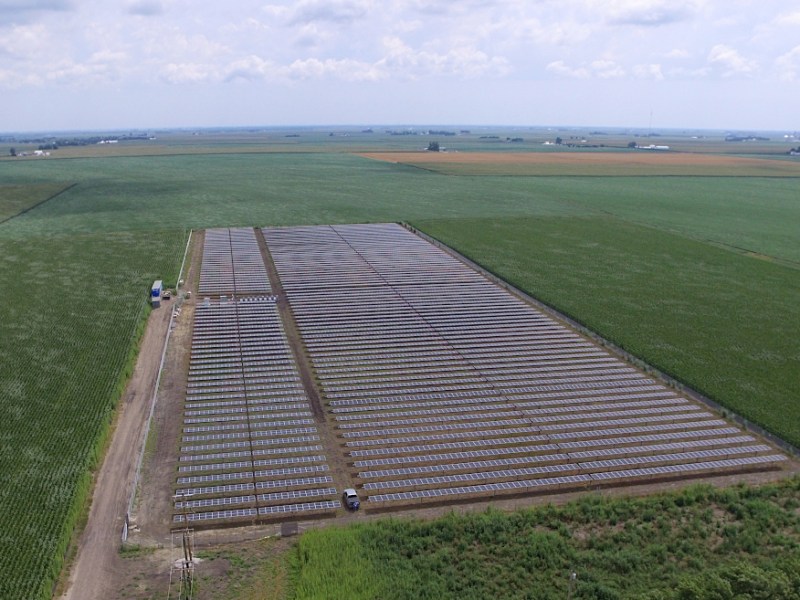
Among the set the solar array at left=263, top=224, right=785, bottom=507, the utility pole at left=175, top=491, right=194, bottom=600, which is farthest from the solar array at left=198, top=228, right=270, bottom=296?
the utility pole at left=175, top=491, right=194, bottom=600

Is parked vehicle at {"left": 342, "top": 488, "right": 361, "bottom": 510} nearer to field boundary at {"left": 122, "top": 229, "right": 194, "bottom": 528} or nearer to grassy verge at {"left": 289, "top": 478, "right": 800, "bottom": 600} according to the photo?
grassy verge at {"left": 289, "top": 478, "right": 800, "bottom": 600}

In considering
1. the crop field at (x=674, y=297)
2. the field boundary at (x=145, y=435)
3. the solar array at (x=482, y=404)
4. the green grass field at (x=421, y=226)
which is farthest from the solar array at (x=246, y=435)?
the crop field at (x=674, y=297)

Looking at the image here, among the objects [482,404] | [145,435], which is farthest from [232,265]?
[482,404]

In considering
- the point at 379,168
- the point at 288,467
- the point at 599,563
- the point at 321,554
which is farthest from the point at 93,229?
the point at 379,168

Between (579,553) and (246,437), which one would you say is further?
(246,437)

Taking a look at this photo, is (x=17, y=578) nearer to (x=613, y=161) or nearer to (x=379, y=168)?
(x=379, y=168)

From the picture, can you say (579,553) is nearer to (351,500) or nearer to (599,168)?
(351,500)

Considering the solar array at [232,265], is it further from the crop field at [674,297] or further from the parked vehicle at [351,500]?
the parked vehicle at [351,500]
